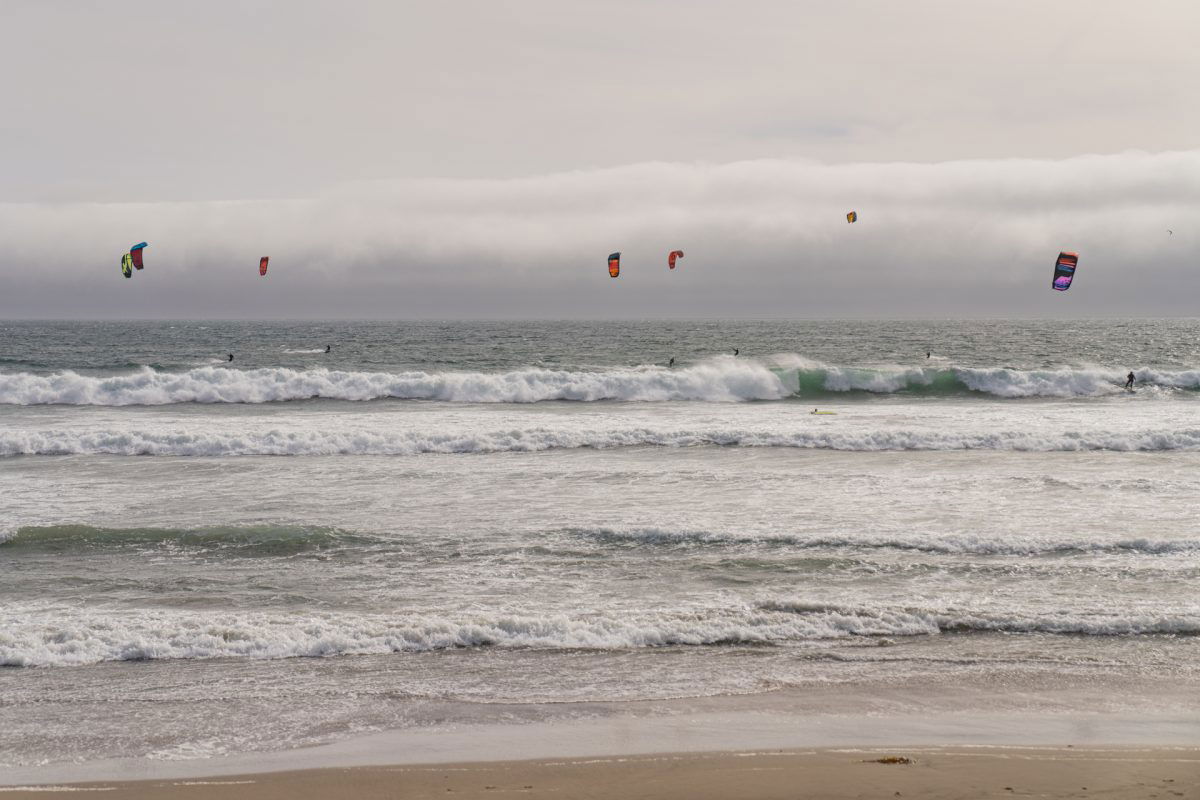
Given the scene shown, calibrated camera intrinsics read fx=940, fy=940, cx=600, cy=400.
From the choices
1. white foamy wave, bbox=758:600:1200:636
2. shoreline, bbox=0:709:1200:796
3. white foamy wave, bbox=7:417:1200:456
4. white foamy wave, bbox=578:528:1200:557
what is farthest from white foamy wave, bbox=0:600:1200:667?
white foamy wave, bbox=7:417:1200:456

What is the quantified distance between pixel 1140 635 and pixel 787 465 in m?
9.57

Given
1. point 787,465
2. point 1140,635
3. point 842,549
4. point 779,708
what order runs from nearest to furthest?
point 779,708 → point 1140,635 → point 842,549 → point 787,465

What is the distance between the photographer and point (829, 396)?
34094 millimetres

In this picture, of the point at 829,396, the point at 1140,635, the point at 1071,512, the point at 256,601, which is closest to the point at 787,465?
the point at 1071,512

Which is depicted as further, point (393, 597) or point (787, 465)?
point (787, 465)

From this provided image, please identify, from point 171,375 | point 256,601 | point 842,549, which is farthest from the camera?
point 171,375

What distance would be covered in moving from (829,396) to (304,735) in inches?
1160

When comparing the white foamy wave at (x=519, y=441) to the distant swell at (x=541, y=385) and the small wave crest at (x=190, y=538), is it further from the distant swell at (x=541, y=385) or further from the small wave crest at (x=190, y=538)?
the distant swell at (x=541, y=385)

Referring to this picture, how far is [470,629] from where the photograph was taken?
8.70 meters

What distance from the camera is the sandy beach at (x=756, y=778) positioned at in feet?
18.4

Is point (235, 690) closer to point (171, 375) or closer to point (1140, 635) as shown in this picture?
point (1140, 635)

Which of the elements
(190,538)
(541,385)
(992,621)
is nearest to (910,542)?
(992,621)

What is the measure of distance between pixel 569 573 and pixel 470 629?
2.23 metres

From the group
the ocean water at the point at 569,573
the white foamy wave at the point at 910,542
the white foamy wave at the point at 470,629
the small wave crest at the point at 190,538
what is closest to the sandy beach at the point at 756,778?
the ocean water at the point at 569,573
